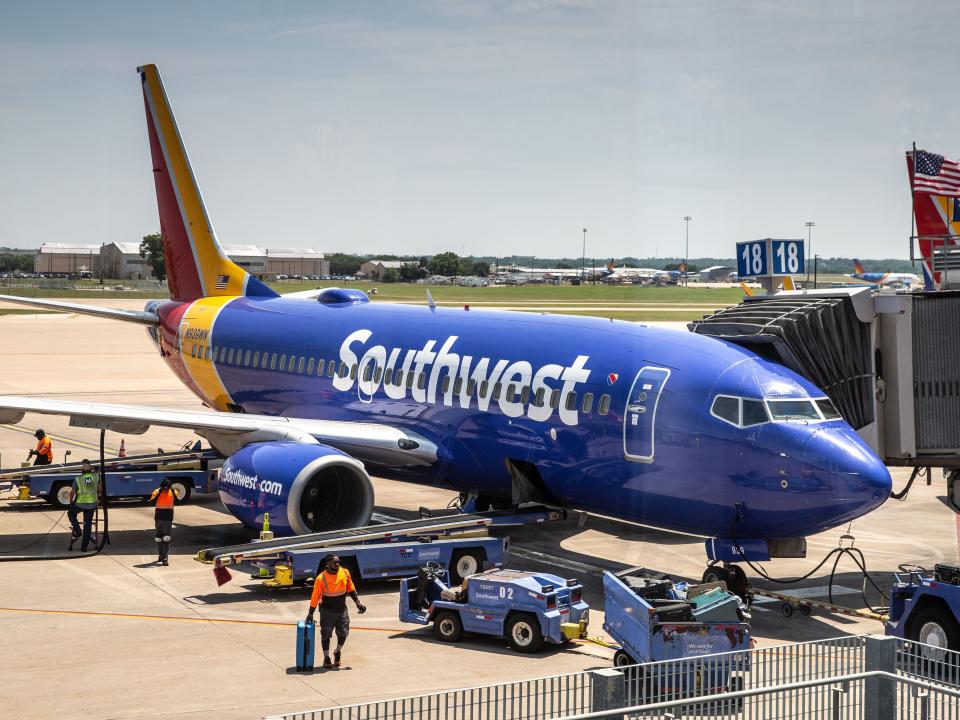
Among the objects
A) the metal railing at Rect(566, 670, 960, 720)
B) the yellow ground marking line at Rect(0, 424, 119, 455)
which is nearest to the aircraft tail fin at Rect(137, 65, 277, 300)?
the yellow ground marking line at Rect(0, 424, 119, 455)

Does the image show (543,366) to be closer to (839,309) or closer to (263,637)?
(839,309)

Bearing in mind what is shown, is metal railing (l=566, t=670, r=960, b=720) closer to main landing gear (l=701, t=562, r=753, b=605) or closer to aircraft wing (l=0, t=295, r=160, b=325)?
main landing gear (l=701, t=562, r=753, b=605)

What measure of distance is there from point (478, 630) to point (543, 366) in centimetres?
642

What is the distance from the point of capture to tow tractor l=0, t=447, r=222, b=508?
27.9 metres

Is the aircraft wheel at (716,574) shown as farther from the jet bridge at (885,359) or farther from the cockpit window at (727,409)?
the jet bridge at (885,359)

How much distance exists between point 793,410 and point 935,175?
9.28 m

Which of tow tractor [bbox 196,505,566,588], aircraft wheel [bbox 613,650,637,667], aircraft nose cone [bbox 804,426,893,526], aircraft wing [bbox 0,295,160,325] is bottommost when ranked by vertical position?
aircraft wheel [bbox 613,650,637,667]

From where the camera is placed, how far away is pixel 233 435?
25.7 m

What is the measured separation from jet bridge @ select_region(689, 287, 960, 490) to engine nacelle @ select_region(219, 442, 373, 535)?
24.6 feet

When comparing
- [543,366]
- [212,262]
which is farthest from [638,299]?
[543,366]

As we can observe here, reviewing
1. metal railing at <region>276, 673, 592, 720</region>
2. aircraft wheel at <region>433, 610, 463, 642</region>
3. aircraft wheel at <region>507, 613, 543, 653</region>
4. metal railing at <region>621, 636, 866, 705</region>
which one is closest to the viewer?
metal railing at <region>276, 673, 592, 720</region>

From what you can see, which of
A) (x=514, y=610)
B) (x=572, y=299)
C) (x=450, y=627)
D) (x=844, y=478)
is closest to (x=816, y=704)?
(x=514, y=610)

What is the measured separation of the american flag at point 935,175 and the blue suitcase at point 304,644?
16767 millimetres

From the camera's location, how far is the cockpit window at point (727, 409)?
19594 millimetres
